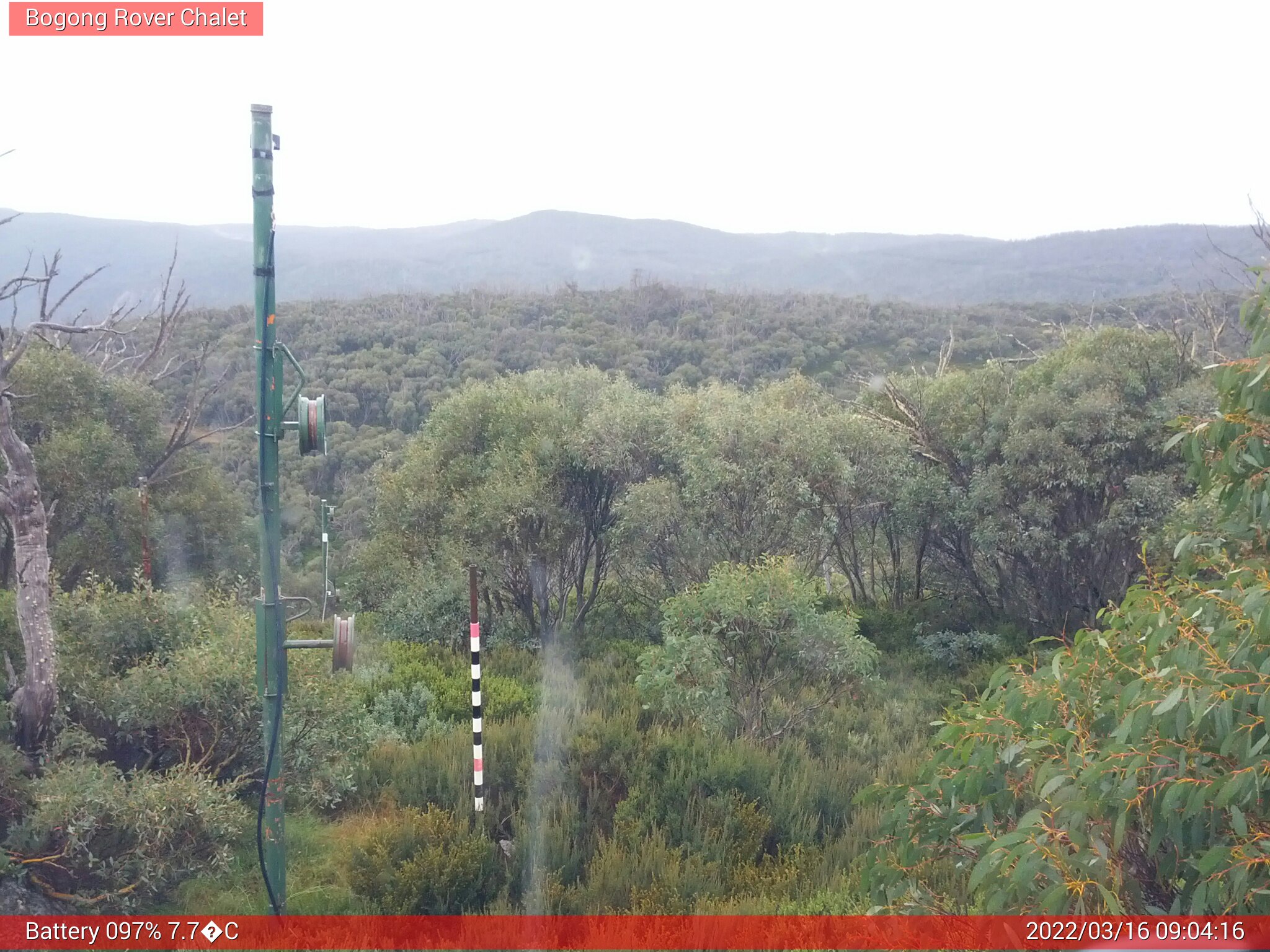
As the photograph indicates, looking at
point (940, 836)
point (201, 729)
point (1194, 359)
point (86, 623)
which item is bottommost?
point (201, 729)

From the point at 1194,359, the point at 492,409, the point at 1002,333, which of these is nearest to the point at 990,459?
the point at 1194,359

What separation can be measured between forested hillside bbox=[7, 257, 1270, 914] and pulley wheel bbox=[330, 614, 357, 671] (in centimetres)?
167

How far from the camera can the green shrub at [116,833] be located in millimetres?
5602

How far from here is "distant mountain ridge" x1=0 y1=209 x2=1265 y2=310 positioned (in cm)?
3488

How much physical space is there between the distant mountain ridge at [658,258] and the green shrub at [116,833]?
55.1 ft

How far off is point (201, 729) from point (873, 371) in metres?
32.0

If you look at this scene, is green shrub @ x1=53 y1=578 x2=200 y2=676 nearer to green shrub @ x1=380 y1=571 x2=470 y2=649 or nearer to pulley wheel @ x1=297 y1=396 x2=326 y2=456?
pulley wheel @ x1=297 y1=396 x2=326 y2=456

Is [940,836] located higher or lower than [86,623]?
higher

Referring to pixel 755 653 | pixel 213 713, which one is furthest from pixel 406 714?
pixel 755 653

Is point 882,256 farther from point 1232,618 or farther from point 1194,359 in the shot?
point 1232,618

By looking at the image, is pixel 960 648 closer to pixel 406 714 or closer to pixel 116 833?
pixel 406 714

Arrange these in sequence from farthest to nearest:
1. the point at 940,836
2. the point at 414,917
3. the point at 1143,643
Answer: the point at 414,917 → the point at 940,836 → the point at 1143,643

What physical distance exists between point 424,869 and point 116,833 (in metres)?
1.99

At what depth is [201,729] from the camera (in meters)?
6.73
